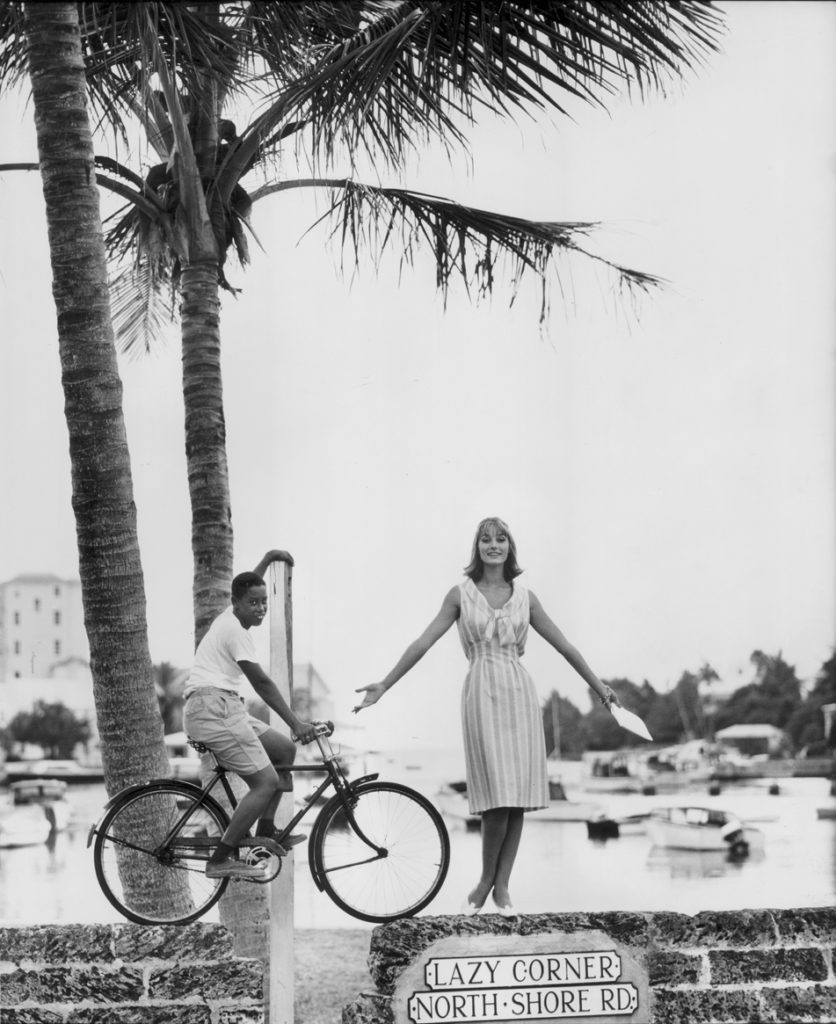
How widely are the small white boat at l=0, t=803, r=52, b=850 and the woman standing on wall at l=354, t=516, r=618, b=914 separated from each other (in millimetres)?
37830

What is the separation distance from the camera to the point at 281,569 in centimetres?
677

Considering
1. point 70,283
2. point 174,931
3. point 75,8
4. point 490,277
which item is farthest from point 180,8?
point 174,931

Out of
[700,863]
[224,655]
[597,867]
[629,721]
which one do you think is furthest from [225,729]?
[597,867]

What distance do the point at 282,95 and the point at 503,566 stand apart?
9.96 feet

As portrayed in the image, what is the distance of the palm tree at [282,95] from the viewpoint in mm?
7531

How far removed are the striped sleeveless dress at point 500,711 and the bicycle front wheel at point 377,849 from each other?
0.25 meters

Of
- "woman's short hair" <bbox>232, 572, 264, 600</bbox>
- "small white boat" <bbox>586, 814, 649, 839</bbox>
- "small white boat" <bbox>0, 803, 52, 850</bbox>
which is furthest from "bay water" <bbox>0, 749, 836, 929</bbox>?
"woman's short hair" <bbox>232, 572, 264, 600</bbox>

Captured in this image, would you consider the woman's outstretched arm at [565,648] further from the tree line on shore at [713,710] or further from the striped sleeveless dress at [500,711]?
the tree line on shore at [713,710]

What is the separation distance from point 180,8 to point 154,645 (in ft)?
11.3

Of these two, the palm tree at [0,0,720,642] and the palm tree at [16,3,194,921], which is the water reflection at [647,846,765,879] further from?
the palm tree at [16,3,194,921]

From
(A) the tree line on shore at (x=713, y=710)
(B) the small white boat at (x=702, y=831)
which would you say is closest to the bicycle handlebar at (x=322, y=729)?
(A) the tree line on shore at (x=713, y=710)

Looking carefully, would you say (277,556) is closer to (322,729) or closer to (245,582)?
(245,582)

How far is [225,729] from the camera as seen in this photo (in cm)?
593

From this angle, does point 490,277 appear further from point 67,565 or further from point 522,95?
point 67,565
